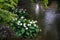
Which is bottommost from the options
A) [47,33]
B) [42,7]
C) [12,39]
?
[42,7]

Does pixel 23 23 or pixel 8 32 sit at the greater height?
pixel 8 32

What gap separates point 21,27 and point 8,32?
2.45m

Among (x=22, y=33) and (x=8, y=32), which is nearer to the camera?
(x=8, y=32)

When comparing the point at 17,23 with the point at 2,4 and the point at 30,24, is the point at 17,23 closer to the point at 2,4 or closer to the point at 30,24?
the point at 30,24

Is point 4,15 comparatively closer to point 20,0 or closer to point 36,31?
point 36,31

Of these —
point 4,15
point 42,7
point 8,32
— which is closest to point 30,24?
point 4,15

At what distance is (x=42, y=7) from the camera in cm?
2416

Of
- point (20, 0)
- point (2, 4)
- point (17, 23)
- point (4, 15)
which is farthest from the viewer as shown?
point (20, 0)

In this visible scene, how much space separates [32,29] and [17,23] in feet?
2.55

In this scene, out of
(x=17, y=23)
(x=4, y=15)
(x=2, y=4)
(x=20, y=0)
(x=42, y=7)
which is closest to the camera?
(x=4, y=15)

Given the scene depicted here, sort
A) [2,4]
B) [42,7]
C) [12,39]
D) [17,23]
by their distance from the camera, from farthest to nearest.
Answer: [42,7]
[2,4]
[17,23]
[12,39]

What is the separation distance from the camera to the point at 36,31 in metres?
9.51

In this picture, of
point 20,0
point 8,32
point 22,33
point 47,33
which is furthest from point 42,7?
point 8,32

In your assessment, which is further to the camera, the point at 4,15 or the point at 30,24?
the point at 30,24
